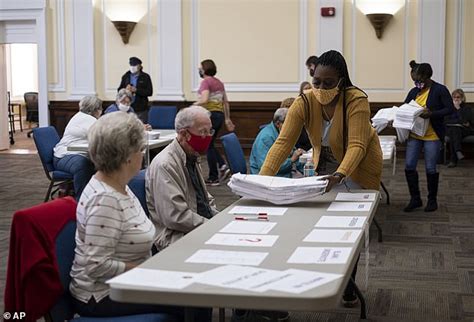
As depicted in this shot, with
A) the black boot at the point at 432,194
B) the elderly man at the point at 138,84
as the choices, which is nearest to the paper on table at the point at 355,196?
the black boot at the point at 432,194

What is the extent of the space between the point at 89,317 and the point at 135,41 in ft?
31.9

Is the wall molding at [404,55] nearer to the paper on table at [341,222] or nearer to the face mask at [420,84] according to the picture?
the face mask at [420,84]

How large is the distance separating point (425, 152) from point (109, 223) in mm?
4997

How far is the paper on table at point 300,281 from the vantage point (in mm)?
2129

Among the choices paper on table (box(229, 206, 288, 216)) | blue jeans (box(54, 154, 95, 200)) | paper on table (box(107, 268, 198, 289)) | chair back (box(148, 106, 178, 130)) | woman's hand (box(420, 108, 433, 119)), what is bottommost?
blue jeans (box(54, 154, 95, 200))

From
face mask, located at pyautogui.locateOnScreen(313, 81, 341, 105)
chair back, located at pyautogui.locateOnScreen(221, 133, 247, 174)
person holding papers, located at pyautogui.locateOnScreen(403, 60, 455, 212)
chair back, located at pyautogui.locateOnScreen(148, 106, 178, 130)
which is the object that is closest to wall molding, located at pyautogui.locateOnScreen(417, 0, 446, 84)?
chair back, located at pyautogui.locateOnScreen(148, 106, 178, 130)

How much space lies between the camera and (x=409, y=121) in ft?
22.4


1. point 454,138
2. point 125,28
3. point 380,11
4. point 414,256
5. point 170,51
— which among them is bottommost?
point 414,256

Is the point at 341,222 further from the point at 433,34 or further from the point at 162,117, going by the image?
the point at 433,34

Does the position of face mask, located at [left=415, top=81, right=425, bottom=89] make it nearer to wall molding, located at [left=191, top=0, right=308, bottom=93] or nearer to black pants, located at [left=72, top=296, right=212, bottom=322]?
wall molding, located at [left=191, top=0, right=308, bottom=93]

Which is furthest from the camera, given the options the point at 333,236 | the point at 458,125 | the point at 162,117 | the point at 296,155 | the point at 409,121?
the point at 458,125

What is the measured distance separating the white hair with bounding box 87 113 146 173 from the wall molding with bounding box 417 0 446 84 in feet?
29.5

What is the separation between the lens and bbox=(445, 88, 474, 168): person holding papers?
10.6 meters

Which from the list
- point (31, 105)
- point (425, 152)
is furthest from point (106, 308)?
point (31, 105)
